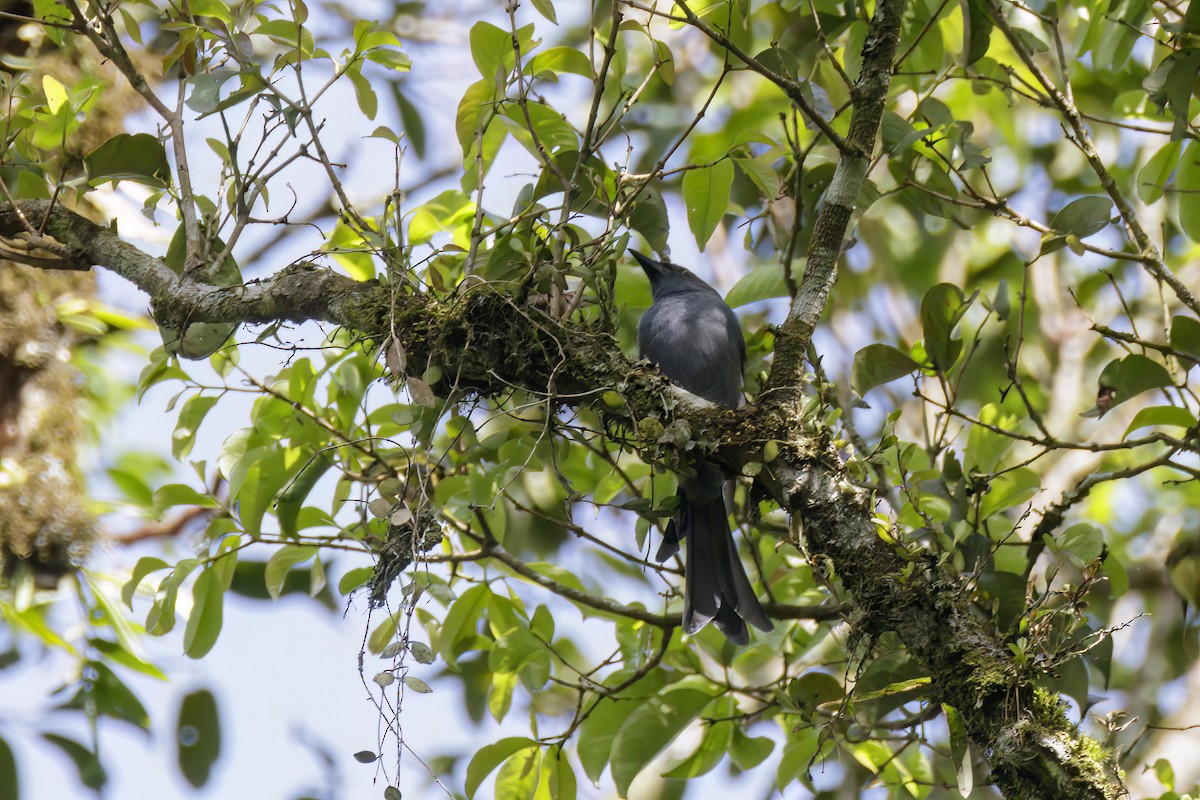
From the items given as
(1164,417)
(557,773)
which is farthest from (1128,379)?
(557,773)

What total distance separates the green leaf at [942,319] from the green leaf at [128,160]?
1.68 metres

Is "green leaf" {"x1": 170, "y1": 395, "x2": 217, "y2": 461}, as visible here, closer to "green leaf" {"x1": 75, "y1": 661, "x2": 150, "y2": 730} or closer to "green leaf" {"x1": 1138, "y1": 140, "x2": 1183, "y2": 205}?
"green leaf" {"x1": 75, "y1": 661, "x2": 150, "y2": 730}

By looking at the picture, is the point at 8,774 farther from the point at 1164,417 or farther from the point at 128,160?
the point at 1164,417

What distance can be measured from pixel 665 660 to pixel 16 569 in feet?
7.74

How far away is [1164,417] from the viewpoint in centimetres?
230

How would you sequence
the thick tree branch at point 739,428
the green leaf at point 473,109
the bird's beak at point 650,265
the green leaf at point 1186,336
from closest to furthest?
the thick tree branch at point 739,428, the green leaf at point 1186,336, the green leaf at point 473,109, the bird's beak at point 650,265

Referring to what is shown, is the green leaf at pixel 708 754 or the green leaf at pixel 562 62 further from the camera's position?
the green leaf at pixel 708 754

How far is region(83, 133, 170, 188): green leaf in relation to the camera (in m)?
2.20

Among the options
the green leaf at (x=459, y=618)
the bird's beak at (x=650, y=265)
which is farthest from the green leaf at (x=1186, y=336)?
the green leaf at (x=459, y=618)

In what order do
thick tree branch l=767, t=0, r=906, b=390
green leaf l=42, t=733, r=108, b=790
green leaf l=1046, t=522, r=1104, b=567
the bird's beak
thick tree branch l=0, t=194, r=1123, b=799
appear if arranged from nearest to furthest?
thick tree branch l=0, t=194, r=1123, b=799
thick tree branch l=767, t=0, r=906, b=390
green leaf l=1046, t=522, r=1104, b=567
the bird's beak
green leaf l=42, t=733, r=108, b=790

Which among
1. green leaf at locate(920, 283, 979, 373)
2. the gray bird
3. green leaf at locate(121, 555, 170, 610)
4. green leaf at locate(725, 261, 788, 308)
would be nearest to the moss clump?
green leaf at locate(121, 555, 170, 610)

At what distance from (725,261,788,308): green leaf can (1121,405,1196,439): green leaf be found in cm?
83

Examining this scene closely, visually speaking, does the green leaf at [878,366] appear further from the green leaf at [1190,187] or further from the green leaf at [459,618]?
the green leaf at [459,618]

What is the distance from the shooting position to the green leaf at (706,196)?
Answer: 231cm
